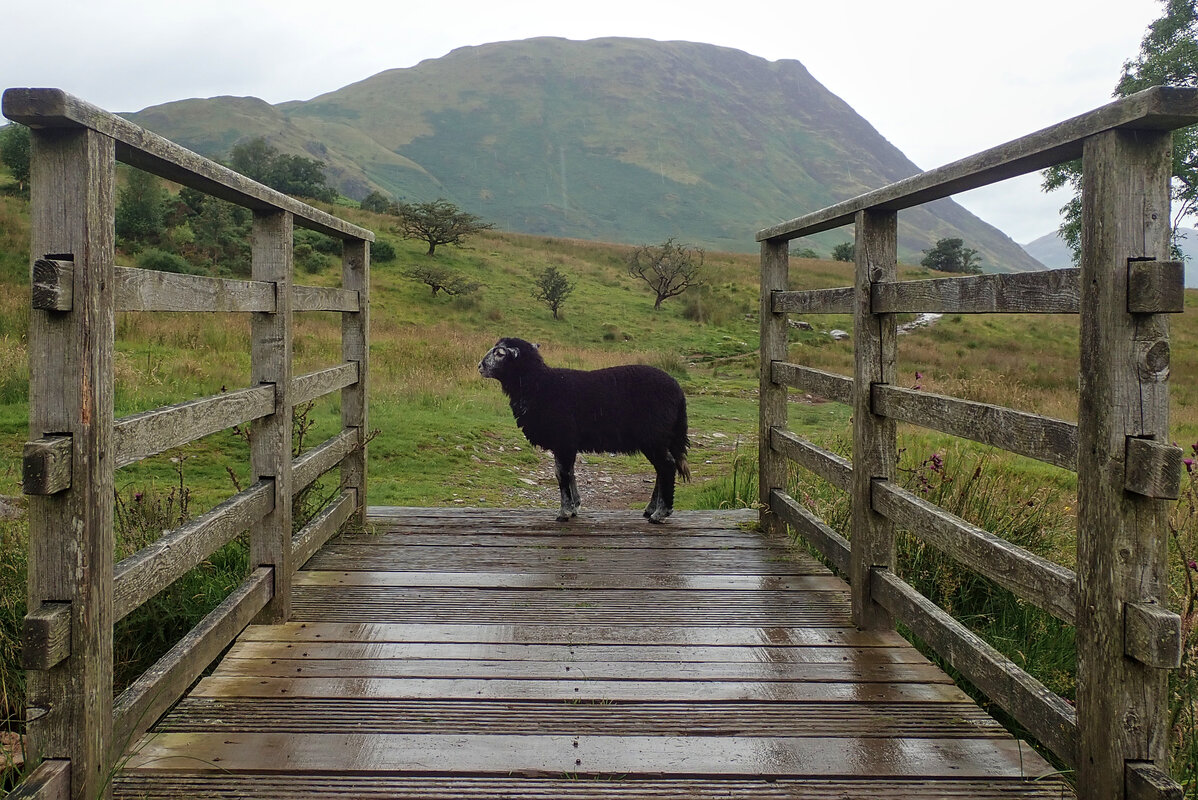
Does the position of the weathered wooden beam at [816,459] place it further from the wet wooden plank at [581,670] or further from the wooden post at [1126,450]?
the wooden post at [1126,450]

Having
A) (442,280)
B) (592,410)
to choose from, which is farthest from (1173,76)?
(592,410)

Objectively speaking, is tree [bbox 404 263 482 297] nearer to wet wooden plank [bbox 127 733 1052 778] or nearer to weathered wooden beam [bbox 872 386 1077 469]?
weathered wooden beam [bbox 872 386 1077 469]

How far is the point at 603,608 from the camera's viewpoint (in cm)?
421

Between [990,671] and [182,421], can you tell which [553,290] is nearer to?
[182,421]

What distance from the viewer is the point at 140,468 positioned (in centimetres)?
838

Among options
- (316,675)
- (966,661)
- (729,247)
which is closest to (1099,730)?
(966,661)

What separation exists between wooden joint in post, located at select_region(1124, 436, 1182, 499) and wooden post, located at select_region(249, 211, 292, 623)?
131 inches

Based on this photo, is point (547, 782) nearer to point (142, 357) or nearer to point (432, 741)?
point (432, 741)

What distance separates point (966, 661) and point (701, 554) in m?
2.35

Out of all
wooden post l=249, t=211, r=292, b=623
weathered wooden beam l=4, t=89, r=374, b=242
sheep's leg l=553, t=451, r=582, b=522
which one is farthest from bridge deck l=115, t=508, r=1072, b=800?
weathered wooden beam l=4, t=89, r=374, b=242

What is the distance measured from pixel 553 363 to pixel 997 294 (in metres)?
14.7

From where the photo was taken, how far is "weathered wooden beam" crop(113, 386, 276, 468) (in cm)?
252

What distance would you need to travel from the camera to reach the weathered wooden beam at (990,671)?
245 centimetres

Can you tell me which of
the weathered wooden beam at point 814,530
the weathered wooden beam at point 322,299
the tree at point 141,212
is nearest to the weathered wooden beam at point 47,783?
the weathered wooden beam at point 322,299
